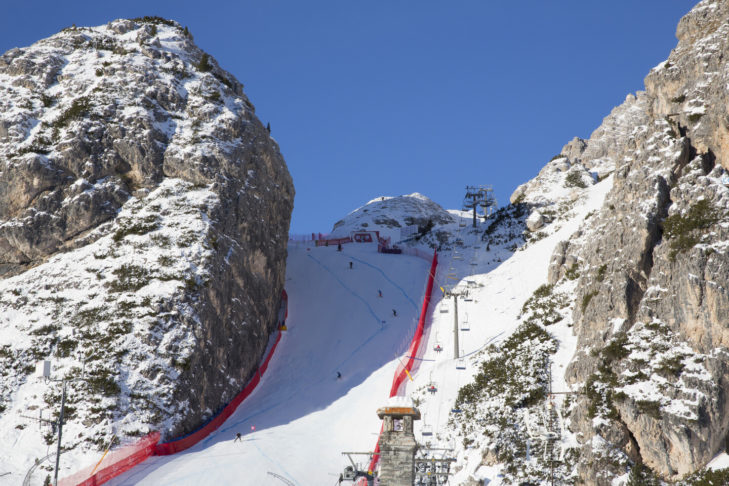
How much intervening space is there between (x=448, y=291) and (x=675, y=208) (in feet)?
99.7

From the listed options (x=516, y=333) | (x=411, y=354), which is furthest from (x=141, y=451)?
(x=516, y=333)

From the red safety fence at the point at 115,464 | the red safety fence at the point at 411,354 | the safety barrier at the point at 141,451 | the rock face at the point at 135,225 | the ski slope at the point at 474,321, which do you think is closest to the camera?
the red safety fence at the point at 115,464

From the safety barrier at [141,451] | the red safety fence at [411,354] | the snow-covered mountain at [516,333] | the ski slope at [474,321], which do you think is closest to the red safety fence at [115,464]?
the safety barrier at [141,451]

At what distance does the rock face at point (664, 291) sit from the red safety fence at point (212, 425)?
81.5ft

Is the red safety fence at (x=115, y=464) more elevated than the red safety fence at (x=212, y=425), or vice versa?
the red safety fence at (x=212, y=425)

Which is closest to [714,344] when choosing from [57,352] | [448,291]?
[448,291]

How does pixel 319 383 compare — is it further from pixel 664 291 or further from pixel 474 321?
pixel 664 291

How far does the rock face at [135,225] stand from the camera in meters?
50.6

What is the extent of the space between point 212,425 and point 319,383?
10.2 meters

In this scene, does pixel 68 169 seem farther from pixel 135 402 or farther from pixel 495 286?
pixel 495 286

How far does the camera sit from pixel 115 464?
41.9 m

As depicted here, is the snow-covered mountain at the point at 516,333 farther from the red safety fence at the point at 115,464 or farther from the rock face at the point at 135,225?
the red safety fence at the point at 115,464

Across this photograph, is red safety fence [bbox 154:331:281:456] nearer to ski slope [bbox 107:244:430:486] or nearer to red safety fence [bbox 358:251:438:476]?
ski slope [bbox 107:244:430:486]

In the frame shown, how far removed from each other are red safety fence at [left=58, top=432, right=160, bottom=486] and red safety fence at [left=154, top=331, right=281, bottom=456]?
94cm
